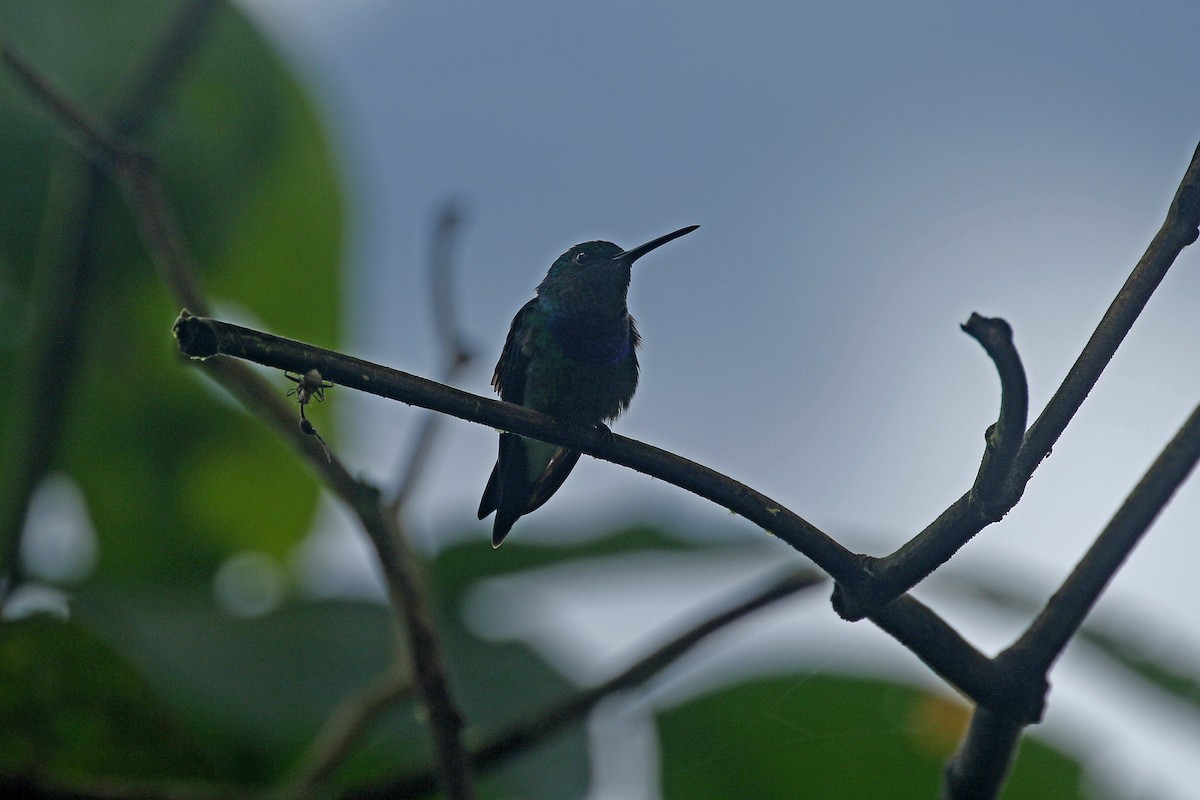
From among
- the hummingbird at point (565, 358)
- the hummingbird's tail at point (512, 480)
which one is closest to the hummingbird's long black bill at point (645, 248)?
the hummingbird at point (565, 358)

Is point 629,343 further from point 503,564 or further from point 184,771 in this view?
point 184,771

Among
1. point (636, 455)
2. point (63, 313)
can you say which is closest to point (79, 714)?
point (63, 313)

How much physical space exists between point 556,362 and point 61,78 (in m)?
2.35

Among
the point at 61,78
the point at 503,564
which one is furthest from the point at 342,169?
the point at 503,564

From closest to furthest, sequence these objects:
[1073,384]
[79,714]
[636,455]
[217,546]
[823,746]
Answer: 1. [1073,384]
2. [636,455]
3. [79,714]
4. [823,746]
5. [217,546]

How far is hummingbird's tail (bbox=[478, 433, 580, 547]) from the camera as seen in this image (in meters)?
2.13

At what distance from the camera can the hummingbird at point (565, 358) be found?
Result: 7.18 ft

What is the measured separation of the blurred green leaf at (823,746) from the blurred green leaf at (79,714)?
1.23 metres

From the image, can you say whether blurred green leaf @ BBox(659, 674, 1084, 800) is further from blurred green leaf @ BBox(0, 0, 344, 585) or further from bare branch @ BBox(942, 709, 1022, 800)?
blurred green leaf @ BBox(0, 0, 344, 585)

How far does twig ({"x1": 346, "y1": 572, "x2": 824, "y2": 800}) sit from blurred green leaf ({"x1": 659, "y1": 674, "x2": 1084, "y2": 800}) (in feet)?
2.37

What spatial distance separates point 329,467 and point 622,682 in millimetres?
724

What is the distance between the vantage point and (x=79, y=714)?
2.76 metres

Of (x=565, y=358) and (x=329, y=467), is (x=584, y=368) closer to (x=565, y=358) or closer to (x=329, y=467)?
(x=565, y=358)

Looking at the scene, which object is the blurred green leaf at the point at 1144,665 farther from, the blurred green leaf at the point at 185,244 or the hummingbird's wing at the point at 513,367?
the blurred green leaf at the point at 185,244
